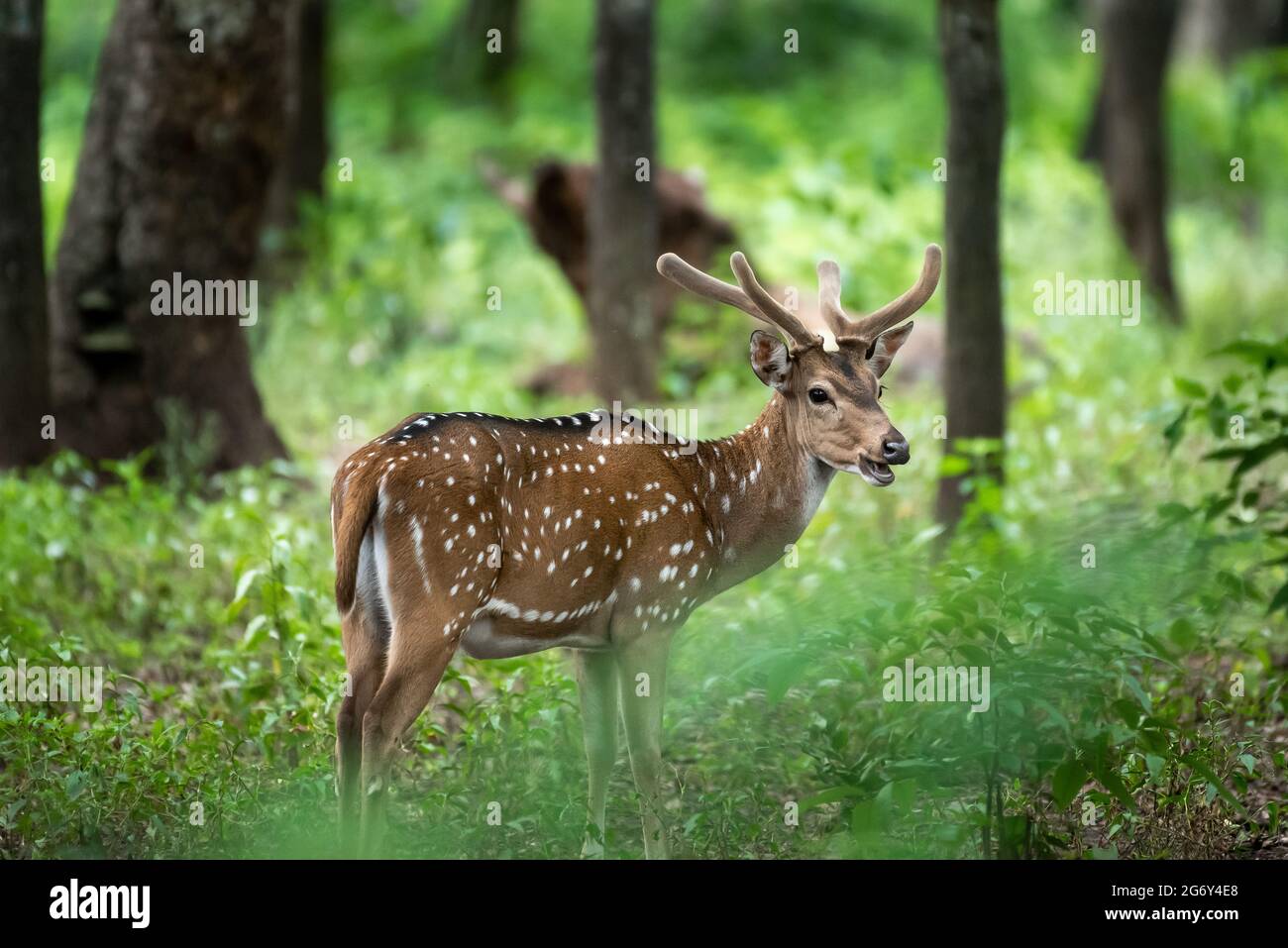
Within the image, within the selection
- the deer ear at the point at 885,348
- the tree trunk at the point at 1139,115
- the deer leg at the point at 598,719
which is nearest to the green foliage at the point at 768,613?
the deer leg at the point at 598,719

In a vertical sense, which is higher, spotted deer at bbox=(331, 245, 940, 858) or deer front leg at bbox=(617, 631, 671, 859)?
spotted deer at bbox=(331, 245, 940, 858)

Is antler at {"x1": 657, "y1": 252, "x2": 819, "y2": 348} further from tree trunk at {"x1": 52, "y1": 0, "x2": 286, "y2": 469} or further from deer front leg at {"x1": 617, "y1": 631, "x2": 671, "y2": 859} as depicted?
tree trunk at {"x1": 52, "y1": 0, "x2": 286, "y2": 469}

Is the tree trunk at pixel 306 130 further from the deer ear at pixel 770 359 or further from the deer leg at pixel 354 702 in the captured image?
the deer leg at pixel 354 702

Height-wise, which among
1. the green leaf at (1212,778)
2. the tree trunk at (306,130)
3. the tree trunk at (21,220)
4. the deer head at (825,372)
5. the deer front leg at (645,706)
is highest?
the tree trunk at (306,130)

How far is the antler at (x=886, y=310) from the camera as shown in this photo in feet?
22.1

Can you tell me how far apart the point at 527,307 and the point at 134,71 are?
6.56 meters

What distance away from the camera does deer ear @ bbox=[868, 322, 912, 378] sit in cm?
671

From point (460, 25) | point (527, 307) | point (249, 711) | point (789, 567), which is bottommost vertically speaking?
point (249, 711)

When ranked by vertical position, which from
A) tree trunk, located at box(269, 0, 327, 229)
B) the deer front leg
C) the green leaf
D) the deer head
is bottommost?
the green leaf

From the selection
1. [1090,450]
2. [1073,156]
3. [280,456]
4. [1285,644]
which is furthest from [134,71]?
[1073,156]

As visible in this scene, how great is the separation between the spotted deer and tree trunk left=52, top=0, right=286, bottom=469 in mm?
4591

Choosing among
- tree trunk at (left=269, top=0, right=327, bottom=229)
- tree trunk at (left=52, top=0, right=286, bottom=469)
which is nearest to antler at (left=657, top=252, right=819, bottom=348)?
tree trunk at (left=52, top=0, right=286, bottom=469)
